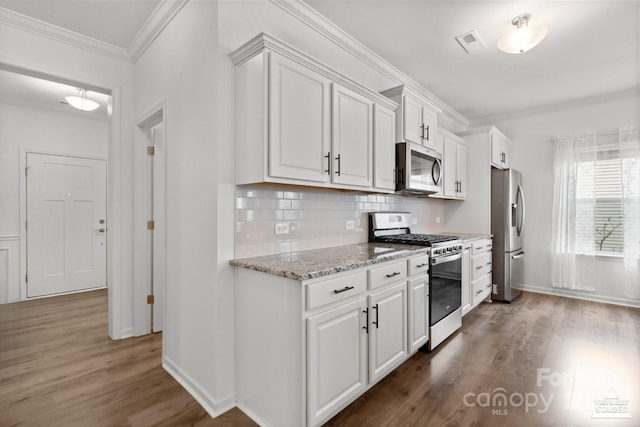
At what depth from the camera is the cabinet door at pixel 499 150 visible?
420 centimetres

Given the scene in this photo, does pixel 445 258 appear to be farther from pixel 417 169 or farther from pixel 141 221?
pixel 141 221

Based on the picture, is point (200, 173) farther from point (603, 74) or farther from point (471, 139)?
point (603, 74)

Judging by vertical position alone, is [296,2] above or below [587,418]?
above

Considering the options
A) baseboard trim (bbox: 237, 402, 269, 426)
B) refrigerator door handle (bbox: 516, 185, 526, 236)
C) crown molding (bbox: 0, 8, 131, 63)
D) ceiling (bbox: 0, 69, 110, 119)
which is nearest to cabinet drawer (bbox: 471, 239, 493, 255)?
refrigerator door handle (bbox: 516, 185, 526, 236)

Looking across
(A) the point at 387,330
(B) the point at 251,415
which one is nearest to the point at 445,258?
(A) the point at 387,330

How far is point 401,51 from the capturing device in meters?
2.97

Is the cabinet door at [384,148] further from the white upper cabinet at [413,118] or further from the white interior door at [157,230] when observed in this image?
the white interior door at [157,230]

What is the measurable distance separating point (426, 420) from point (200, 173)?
2.02 m

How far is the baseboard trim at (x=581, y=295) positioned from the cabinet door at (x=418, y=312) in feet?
8.91

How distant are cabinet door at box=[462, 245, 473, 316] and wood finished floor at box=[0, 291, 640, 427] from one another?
8.5 inches

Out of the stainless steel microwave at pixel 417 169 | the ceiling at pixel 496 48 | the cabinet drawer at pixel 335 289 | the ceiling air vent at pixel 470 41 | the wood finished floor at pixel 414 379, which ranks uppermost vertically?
the ceiling at pixel 496 48

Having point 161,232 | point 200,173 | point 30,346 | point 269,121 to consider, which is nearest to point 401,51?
point 269,121

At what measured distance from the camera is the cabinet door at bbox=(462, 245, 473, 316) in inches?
128

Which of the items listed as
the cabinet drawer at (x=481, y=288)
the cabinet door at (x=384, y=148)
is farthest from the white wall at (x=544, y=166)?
the cabinet door at (x=384, y=148)
